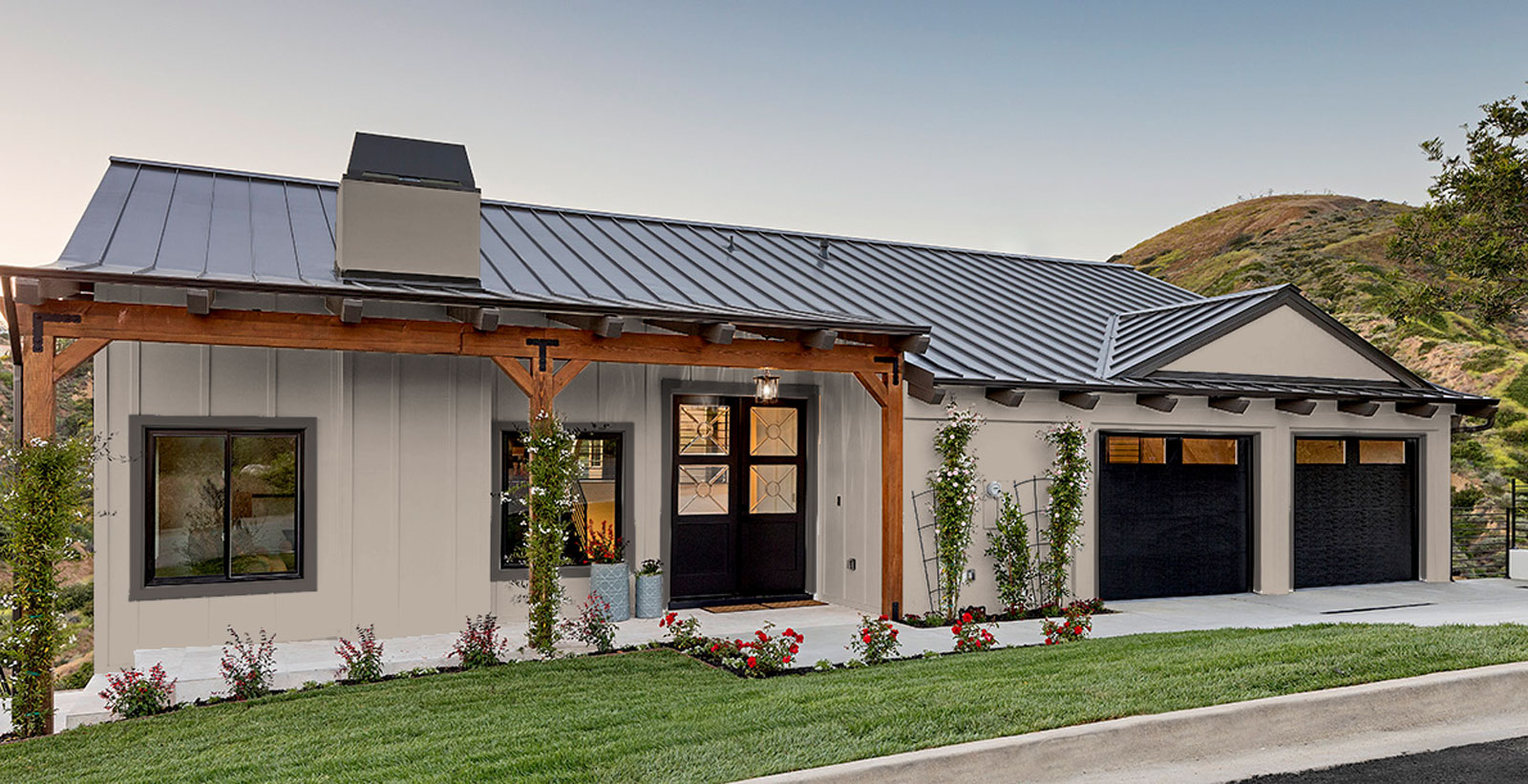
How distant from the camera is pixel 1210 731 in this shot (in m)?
5.49

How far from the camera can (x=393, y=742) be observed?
561 centimetres

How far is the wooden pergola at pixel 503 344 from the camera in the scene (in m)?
6.94

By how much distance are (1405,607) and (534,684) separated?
9888 millimetres

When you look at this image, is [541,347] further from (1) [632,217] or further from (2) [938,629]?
(1) [632,217]

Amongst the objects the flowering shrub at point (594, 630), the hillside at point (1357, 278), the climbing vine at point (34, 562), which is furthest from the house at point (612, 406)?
the hillside at point (1357, 278)

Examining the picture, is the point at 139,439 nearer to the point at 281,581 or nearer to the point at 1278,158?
the point at 281,581

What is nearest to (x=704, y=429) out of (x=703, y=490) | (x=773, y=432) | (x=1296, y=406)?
(x=703, y=490)

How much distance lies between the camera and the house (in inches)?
337

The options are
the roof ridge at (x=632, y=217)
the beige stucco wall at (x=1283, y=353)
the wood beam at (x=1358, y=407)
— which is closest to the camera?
the roof ridge at (x=632, y=217)

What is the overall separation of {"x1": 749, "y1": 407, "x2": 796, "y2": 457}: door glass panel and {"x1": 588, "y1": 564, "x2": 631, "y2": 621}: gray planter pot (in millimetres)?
2285

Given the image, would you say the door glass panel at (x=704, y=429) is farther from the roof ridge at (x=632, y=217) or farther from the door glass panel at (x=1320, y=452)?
the door glass panel at (x=1320, y=452)

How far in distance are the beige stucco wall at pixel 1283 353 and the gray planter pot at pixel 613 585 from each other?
692 cm

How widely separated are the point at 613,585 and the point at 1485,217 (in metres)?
17.7

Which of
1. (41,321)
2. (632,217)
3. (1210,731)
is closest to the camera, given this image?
(1210,731)
